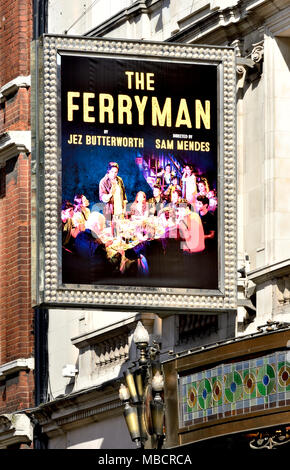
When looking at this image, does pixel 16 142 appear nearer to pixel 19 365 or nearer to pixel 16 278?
pixel 16 278

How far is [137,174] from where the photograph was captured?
25422 mm

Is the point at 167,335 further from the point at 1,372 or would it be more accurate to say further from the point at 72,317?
the point at 1,372

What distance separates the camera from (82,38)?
25438 mm

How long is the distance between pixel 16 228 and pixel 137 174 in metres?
10.3

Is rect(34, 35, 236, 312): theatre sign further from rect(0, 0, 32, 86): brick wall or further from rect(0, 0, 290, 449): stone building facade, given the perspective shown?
rect(0, 0, 32, 86): brick wall

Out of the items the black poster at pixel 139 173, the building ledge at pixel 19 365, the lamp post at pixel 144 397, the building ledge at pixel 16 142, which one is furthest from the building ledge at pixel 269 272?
the building ledge at pixel 16 142

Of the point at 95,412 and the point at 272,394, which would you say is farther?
the point at 95,412

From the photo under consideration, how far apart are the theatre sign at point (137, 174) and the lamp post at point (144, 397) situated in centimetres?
77

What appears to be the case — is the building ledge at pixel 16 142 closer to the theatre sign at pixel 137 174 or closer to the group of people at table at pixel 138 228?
the theatre sign at pixel 137 174

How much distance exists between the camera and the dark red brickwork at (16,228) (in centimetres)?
3512

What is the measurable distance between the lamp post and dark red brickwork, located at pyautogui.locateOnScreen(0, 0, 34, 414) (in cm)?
920
